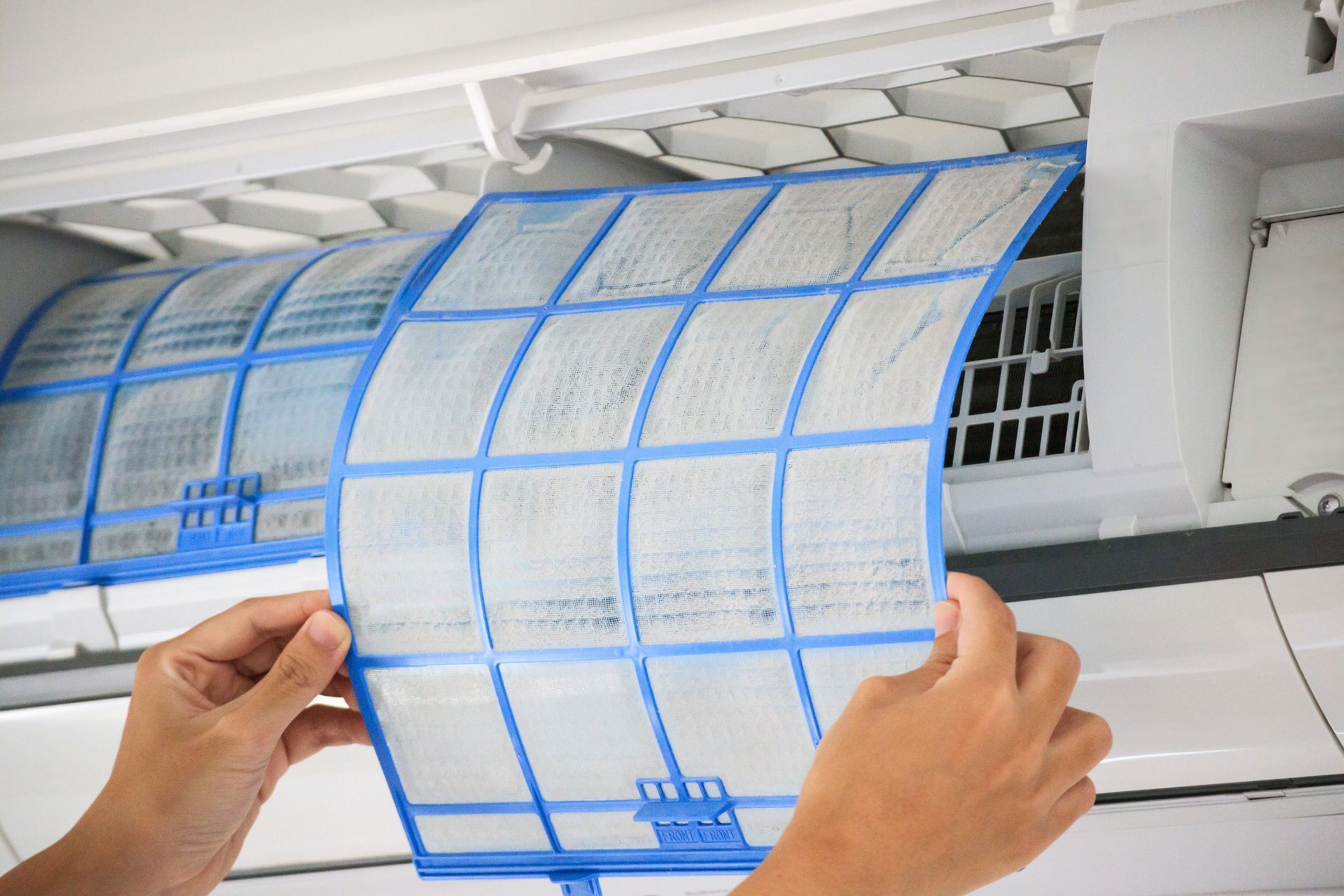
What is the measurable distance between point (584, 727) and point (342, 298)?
0.93 m

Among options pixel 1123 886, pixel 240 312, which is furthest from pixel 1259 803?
pixel 240 312

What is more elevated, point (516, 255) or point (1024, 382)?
point (1024, 382)

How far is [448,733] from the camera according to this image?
1.56m

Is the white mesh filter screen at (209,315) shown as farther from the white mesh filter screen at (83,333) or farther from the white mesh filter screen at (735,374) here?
the white mesh filter screen at (735,374)

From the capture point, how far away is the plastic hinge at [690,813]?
1477mm

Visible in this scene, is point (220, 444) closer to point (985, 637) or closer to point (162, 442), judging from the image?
point (162, 442)

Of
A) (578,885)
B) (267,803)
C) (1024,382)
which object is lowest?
(267,803)

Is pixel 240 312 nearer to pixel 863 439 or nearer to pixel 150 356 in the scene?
pixel 150 356

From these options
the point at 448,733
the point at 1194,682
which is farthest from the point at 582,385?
the point at 1194,682

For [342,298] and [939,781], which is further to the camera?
[342,298]

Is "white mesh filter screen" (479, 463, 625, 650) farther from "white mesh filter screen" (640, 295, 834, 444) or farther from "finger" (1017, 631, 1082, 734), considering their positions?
"finger" (1017, 631, 1082, 734)

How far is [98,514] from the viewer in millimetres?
1982

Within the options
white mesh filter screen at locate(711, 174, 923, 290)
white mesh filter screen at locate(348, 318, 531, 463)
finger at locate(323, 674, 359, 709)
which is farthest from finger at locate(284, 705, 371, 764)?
white mesh filter screen at locate(711, 174, 923, 290)

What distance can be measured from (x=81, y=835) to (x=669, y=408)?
889 mm
